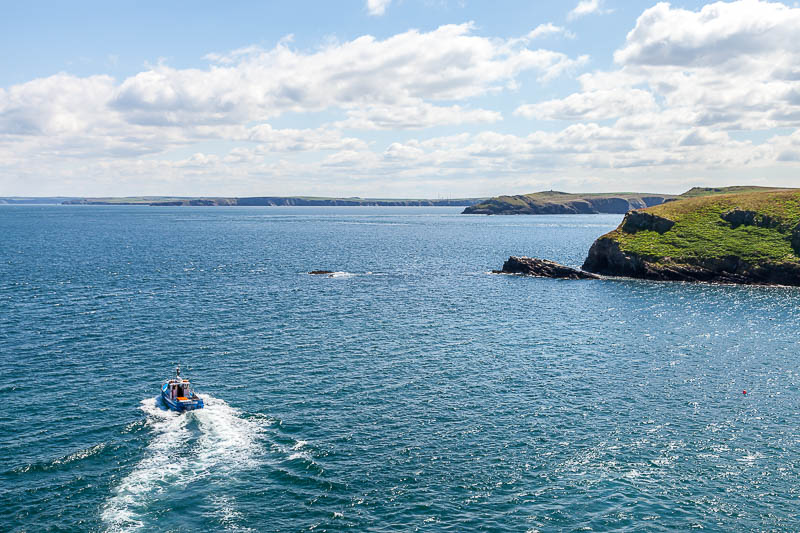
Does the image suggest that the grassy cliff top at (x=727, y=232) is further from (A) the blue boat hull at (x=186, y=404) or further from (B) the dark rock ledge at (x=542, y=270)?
(A) the blue boat hull at (x=186, y=404)

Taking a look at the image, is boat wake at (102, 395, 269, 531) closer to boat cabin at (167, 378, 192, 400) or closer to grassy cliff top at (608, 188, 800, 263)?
boat cabin at (167, 378, 192, 400)

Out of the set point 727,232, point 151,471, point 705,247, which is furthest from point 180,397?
point 727,232

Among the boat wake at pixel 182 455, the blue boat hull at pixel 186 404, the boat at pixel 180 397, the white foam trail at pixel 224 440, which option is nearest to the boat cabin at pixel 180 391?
the boat at pixel 180 397

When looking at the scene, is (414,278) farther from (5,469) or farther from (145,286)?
(5,469)

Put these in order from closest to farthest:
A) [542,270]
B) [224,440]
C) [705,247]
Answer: [224,440] < [705,247] < [542,270]

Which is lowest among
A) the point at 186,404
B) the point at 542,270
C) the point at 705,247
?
the point at 186,404

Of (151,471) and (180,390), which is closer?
(151,471)

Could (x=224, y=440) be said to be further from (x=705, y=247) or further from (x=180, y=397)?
(x=705, y=247)
